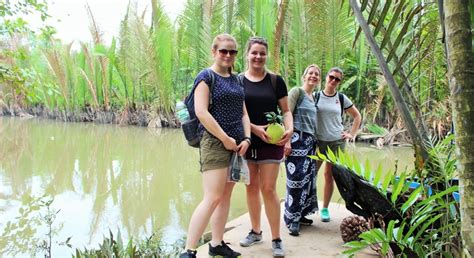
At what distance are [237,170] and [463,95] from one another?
3.65 ft

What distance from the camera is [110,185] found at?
193 inches

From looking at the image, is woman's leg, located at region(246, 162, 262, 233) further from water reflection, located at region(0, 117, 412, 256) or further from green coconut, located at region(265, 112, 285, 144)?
water reflection, located at region(0, 117, 412, 256)

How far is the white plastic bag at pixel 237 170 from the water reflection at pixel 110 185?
1.29 meters

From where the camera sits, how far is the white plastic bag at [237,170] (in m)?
1.90

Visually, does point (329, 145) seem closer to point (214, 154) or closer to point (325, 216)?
point (325, 216)

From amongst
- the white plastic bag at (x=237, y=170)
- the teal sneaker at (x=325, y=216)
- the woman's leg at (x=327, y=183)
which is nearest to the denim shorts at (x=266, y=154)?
the white plastic bag at (x=237, y=170)

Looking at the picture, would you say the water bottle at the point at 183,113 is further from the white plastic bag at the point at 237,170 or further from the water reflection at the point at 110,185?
the water reflection at the point at 110,185

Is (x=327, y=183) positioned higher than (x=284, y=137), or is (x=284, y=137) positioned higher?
(x=284, y=137)

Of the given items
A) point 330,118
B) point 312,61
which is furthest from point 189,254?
point 312,61

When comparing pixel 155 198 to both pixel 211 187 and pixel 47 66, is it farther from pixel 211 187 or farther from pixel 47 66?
pixel 47 66

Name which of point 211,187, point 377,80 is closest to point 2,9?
point 211,187

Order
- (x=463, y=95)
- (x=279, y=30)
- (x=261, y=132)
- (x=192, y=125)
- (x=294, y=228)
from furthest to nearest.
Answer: (x=279, y=30), (x=294, y=228), (x=261, y=132), (x=192, y=125), (x=463, y=95)

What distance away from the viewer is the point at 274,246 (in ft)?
7.00

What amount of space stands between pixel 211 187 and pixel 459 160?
1.12 meters
